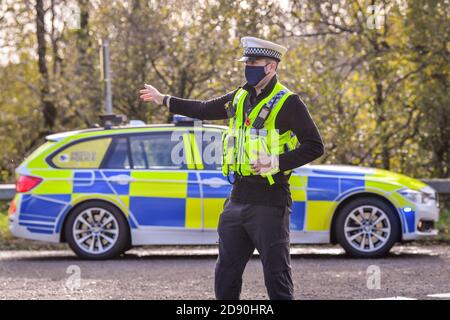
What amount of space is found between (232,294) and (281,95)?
1.12 metres

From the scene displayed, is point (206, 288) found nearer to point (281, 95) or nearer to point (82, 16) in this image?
point (281, 95)

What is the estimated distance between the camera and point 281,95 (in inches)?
226

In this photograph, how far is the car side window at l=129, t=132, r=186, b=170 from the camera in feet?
36.5

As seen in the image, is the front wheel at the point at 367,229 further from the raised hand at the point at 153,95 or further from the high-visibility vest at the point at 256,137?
the high-visibility vest at the point at 256,137

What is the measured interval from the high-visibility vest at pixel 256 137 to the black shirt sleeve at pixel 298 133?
4 centimetres

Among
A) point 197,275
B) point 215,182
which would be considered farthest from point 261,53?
point 215,182

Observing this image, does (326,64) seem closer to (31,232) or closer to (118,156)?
(118,156)

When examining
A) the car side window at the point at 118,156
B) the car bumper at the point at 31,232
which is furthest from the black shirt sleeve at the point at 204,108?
the car bumper at the point at 31,232

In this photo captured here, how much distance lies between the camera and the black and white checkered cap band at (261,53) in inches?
230

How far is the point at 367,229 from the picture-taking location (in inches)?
426

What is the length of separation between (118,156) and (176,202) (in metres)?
0.86

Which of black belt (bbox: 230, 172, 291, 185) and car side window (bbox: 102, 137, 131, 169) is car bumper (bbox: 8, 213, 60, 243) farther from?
black belt (bbox: 230, 172, 291, 185)

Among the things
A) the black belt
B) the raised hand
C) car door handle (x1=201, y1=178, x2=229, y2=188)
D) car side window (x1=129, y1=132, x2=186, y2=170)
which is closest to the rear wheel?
car side window (x1=129, y1=132, x2=186, y2=170)
